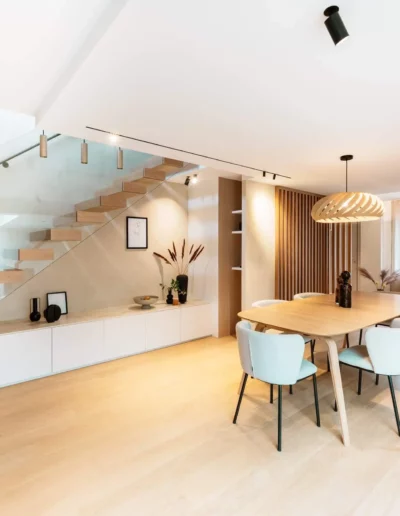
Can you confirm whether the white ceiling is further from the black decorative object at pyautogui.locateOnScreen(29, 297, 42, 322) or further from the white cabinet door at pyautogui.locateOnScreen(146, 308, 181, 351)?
the white cabinet door at pyautogui.locateOnScreen(146, 308, 181, 351)

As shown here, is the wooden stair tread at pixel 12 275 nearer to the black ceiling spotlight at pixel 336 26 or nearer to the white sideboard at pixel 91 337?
the white sideboard at pixel 91 337

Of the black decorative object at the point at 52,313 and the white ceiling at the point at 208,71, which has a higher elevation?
the white ceiling at the point at 208,71

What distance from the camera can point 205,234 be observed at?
16.3 feet

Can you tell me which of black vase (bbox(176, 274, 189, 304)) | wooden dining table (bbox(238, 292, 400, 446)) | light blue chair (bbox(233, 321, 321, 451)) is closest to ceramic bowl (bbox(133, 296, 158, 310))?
black vase (bbox(176, 274, 189, 304))

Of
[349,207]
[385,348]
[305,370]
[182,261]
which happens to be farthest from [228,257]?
[385,348]

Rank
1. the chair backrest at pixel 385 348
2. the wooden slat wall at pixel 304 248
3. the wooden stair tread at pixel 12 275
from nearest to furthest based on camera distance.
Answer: the chair backrest at pixel 385 348
the wooden stair tread at pixel 12 275
the wooden slat wall at pixel 304 248

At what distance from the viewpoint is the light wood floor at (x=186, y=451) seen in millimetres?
1699

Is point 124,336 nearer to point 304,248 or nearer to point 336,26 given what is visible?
point 304,248

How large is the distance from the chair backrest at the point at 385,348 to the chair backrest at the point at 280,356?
1.91 ft

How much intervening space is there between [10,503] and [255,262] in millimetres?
3742

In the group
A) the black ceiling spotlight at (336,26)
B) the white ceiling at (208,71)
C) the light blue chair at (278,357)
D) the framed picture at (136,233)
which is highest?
the white ceiling at (208,71)

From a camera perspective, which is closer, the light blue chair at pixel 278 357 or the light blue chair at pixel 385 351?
the light blue chair at pixel 278 357

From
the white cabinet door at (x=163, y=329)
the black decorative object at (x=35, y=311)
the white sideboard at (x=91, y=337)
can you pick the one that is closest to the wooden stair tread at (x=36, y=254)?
the black decorative object at (x=35, y=311)

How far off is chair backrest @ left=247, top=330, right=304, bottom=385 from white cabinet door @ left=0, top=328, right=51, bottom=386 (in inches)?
91.3
